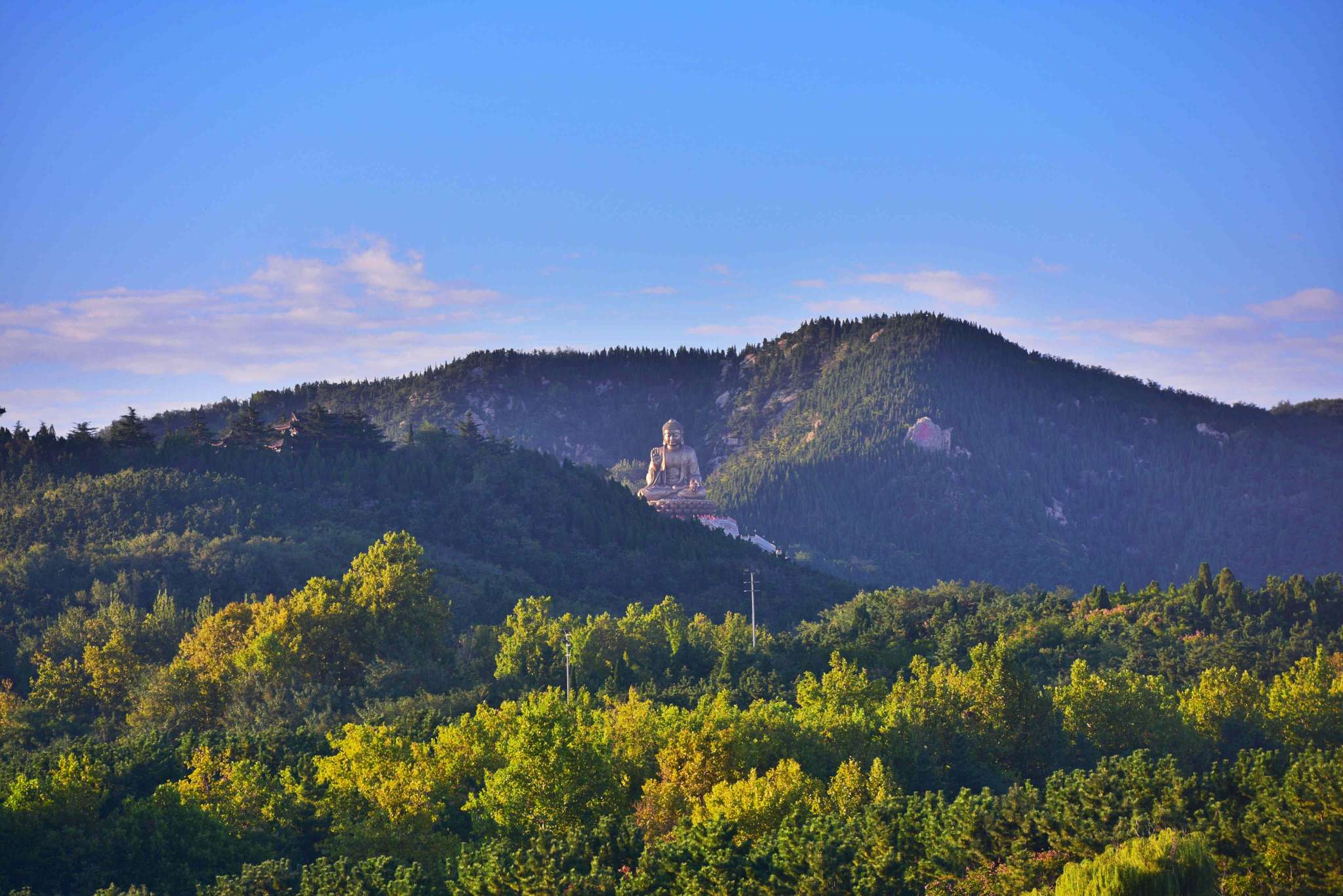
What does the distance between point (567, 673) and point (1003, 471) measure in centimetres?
11712

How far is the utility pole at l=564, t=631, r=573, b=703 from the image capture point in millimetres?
60188

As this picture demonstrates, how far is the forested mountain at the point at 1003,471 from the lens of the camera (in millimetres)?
156875

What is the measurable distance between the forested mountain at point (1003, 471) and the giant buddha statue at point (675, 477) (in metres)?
26.9

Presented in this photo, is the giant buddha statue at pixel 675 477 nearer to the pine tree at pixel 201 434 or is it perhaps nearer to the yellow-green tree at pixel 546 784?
the pine tree at pixel 201 434

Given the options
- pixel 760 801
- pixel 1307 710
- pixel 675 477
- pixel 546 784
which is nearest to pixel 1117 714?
pixel 1307 710

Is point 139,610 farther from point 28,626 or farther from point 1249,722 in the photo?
point 1249,722

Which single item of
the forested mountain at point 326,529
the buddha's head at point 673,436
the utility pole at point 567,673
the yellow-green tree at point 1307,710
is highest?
the buddha's head at point 673,436

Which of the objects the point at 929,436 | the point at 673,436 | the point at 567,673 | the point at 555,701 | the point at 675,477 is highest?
the point at 929,436

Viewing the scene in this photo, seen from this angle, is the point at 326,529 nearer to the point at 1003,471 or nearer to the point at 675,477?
the point at 675,477

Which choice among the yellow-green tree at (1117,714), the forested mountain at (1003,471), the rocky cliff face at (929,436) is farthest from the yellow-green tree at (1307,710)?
the rocky cliff face at (929,436)

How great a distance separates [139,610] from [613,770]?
1297 inches

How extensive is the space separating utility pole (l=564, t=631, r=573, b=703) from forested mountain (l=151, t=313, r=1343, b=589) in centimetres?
7598

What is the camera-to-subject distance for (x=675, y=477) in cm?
11694

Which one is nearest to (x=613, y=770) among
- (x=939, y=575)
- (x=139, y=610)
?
(x=139, y=610)
